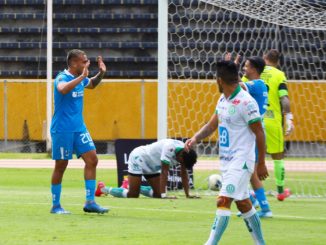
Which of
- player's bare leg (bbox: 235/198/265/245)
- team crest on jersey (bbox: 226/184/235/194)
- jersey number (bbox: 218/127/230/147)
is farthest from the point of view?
jersey number (bbox: 218/127/230/147)

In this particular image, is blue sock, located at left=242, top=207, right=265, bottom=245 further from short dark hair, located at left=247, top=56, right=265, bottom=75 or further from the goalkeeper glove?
the goalkeeper glove

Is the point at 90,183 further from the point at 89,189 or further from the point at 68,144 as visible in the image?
the point at 68,144

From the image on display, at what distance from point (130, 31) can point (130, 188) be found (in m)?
16.7

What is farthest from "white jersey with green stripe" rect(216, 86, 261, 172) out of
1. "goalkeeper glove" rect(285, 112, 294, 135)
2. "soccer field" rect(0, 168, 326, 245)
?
"goalkeeper glove" rect(285, 112, 294, 135)

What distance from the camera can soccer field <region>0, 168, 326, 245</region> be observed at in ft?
33.4

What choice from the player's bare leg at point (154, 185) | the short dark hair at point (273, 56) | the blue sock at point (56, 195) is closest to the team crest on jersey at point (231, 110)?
the blue sock at point (56, 195)

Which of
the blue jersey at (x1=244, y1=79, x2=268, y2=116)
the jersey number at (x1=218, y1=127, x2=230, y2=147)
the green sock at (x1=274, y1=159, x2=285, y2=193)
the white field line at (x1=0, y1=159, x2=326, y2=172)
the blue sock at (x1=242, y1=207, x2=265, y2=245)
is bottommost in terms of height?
the white field line at (x1=0, y1=159, x2=326, y2=172)

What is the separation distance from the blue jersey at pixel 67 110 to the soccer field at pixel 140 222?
1.07 m

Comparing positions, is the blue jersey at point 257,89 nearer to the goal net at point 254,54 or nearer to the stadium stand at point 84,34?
the goal net at point 254,54

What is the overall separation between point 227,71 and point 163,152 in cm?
625

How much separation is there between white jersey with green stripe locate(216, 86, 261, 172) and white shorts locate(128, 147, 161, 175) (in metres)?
6.92

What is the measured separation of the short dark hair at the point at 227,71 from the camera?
30.7 feet

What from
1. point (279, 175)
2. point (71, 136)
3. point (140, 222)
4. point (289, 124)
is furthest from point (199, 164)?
point (140, 222)

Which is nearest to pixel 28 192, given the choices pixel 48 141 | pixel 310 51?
pixel 310 51
